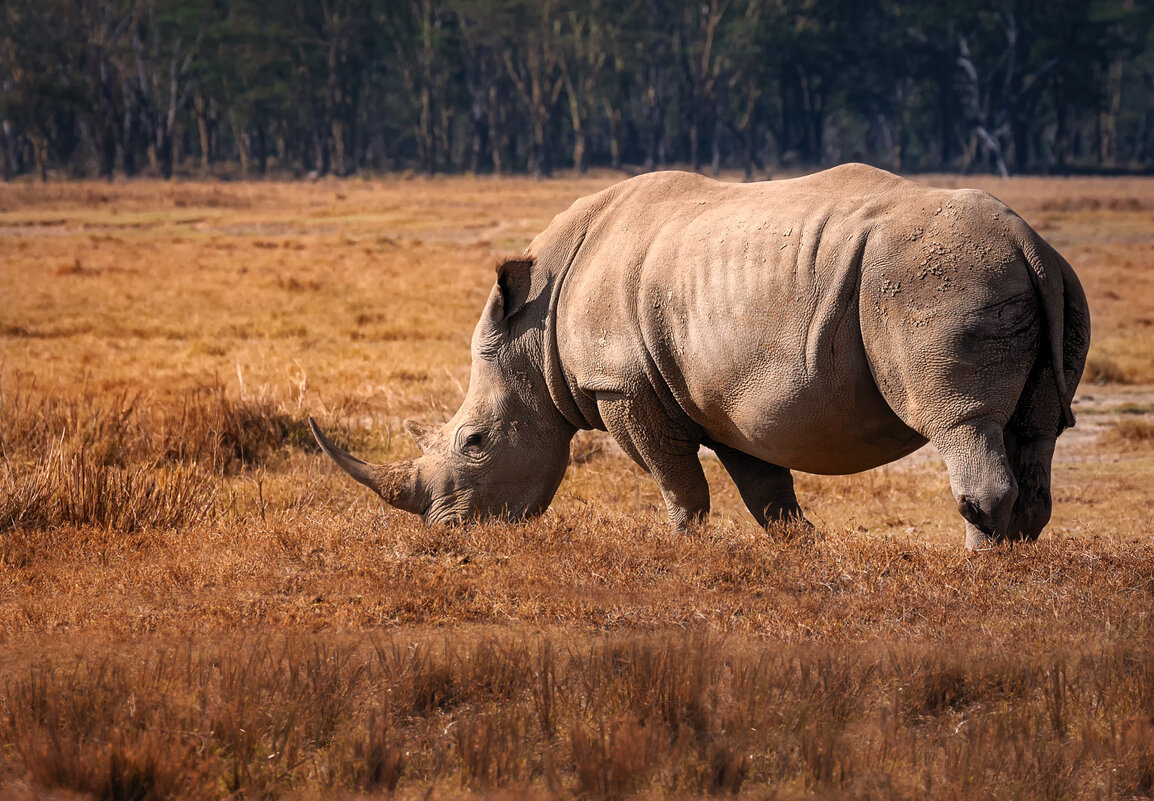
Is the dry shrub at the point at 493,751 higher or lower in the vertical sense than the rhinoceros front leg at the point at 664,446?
lower

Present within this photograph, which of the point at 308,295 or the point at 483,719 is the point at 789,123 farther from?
the point at 483,719

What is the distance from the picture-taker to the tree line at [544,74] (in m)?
56.9

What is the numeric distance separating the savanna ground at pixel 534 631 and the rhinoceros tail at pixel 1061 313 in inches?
25.6

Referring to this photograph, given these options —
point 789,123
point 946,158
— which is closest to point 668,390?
point 946,158

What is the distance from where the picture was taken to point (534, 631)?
4.83m

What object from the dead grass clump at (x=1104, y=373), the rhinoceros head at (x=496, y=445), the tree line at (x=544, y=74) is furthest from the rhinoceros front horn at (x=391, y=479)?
the tree line at (x=544, y=74)

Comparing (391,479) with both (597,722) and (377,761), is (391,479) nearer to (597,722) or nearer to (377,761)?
(597,722)

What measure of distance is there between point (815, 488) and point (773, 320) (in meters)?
3.30

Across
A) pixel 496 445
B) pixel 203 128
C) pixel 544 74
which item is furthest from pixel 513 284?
pixel 544 74

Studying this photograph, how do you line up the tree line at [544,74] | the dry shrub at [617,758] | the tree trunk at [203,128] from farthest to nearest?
the tree trunk at [203,128], the tree line at [544,74], the dry shrub at [617,758]

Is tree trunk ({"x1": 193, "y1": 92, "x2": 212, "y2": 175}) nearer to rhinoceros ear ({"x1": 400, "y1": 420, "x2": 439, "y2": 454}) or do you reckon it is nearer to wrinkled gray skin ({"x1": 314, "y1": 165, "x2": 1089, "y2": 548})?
rhinoceros ear ({"x1": 400, "y1": 420, "x2": 439, "y2": 454})

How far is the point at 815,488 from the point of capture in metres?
8.20

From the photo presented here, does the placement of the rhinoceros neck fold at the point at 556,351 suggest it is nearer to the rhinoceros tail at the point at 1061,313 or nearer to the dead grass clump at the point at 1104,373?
the rhinoceros tail at the point at 1061,313

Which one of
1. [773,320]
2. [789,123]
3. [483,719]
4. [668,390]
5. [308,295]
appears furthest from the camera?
[789,123]
